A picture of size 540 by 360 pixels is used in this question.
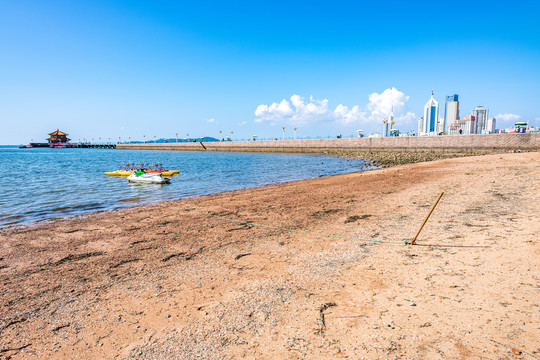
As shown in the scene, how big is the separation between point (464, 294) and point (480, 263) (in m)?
1.45

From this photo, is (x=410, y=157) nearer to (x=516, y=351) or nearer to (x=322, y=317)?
(x=516, y=351)

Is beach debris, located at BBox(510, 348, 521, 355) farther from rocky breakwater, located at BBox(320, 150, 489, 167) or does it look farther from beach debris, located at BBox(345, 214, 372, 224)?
rocky breakwater, located at BBox(320, 150, 489, 167)

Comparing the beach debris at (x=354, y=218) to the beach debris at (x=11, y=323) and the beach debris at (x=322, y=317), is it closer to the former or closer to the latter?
the beach debris at (x=322, y=317)

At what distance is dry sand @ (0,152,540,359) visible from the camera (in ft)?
11.8

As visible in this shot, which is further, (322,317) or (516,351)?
(322,317)

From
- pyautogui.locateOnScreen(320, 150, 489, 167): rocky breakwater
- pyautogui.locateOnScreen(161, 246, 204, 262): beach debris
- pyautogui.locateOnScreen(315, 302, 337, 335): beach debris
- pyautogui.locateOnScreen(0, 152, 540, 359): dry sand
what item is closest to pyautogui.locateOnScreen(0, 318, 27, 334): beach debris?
pyautogui.locateOnScreen(0, 152, 540, 359): dry sand

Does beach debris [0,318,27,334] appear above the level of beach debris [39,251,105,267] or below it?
above

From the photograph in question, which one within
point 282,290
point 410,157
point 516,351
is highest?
point 516,351

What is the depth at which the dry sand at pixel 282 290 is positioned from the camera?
360 centimetres

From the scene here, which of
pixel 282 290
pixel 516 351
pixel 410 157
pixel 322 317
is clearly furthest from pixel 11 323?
pixel 410 157

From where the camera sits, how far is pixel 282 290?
16.2ft

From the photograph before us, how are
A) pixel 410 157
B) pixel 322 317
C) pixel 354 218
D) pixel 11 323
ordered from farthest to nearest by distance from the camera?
pixel 410 157 < pixel 354 218 < pixel 11 323 < pixel 322 317

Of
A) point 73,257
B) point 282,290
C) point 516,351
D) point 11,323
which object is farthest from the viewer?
point 73,257

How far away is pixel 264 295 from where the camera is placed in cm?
479
